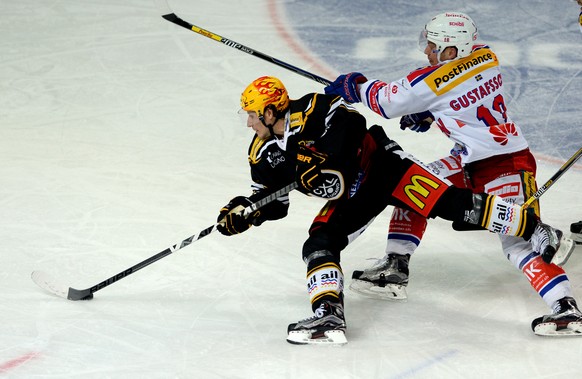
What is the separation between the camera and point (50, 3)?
27.9 ft

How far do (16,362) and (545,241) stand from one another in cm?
223

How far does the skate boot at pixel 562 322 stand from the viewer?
4.28 m

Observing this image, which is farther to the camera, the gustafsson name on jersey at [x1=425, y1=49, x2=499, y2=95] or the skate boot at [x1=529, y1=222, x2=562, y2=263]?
the gustafsson name on jersey at [x1=425, y1=49, x2=499, y2=95]

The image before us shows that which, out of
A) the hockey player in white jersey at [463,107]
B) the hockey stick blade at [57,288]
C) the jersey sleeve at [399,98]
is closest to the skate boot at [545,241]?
the hockey player in white jersey at [463,107]

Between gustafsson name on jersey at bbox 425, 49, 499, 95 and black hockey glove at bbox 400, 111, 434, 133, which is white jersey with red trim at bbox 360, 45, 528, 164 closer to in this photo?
gustafsson name on jersey at bbox 425, 49, 499, 95

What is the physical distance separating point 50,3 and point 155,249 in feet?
12.9

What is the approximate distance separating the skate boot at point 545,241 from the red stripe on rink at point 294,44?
10.1ft

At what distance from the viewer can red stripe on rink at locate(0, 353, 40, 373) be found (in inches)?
161

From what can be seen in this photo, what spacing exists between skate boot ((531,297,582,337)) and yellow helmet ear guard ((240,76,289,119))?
1.41 meters

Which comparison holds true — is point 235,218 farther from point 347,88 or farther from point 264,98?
point 347,88

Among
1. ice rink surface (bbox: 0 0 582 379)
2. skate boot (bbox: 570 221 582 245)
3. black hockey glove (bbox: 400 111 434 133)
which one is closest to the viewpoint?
ice rink surface (bbox: 0 0 582 379)

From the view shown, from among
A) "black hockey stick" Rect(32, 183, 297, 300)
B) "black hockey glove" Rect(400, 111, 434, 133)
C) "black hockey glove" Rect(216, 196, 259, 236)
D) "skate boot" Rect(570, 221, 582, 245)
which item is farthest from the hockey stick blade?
"skate boot" Rect(570, 221, 582, 245)

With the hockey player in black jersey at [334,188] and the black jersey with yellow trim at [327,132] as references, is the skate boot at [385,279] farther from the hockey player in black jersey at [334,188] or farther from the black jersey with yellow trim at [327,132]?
the black jersey with yellow trim at [327,132]

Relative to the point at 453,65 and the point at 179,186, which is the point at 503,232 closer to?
the point at 453,65
